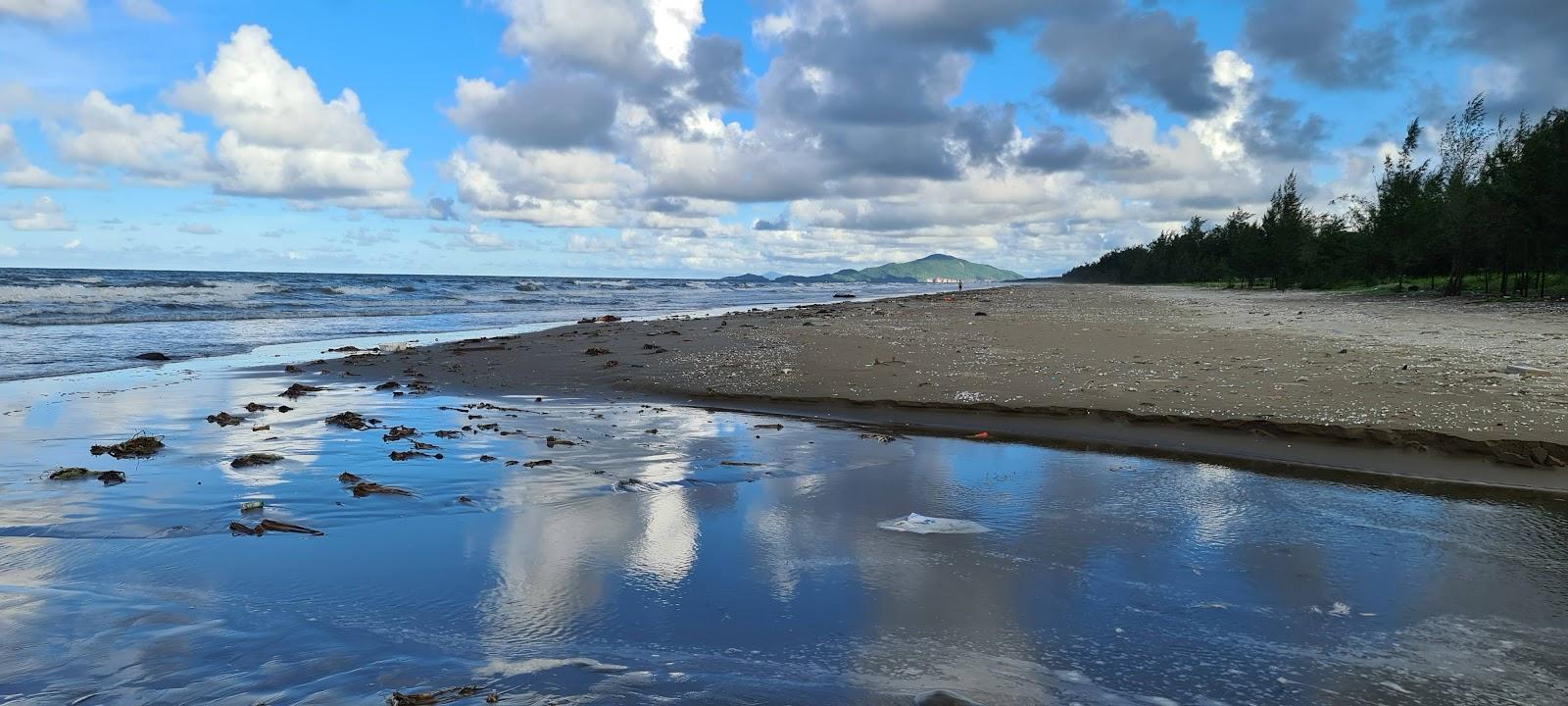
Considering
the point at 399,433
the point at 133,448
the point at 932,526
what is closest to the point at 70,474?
the point at 133,448

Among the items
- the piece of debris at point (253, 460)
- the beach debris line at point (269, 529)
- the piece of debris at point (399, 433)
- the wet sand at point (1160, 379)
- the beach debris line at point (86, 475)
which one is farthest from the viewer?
the piece of debris at point (399, 433)

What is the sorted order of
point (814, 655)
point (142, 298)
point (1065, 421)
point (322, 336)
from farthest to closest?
point (142, 298), point (322, 336), point (1065, 421), point (814, 655)

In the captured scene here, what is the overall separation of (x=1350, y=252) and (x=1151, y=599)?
6241 centimetres

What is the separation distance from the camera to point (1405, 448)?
7660 mm

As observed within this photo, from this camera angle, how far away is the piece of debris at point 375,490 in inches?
259

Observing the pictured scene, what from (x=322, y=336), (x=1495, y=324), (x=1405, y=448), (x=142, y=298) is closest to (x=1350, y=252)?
(x=1495, y=324)

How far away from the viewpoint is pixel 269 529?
5.64 metres

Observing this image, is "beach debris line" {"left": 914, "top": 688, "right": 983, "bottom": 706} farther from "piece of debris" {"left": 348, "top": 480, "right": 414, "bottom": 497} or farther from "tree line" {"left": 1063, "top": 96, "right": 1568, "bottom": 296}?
"tree line" {"left": 1063, "top": 96, "right": 1568, "bottom": 296}

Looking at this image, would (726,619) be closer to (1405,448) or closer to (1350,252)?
(1405,448)

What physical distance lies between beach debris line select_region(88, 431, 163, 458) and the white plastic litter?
7375mm

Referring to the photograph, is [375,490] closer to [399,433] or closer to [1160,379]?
[399,433]

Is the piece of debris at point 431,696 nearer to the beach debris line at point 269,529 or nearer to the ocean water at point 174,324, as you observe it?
the beach debris line at point 269,529

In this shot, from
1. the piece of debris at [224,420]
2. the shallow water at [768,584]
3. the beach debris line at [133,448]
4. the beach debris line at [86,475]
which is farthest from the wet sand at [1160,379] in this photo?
the beach debris line at [86,475]

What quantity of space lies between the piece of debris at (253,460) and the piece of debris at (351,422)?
62.9 inches
